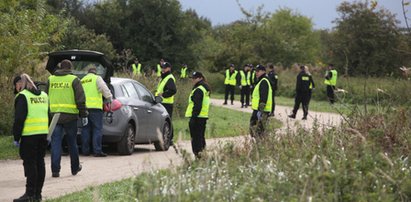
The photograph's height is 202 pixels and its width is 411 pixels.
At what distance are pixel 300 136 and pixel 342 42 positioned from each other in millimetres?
45429

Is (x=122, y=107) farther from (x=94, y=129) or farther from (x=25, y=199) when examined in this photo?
(x=25, y=199)

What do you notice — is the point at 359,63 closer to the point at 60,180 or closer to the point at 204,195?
the point at 60,180

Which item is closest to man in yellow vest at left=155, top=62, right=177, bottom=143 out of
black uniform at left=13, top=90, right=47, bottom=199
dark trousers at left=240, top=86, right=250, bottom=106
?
black uniform at left=13, top=90, right=47, bottom=199

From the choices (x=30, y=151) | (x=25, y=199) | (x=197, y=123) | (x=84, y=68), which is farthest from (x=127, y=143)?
(x=25, y=199)

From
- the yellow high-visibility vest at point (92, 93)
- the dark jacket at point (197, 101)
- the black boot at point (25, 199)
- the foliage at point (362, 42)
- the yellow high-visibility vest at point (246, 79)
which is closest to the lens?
the black boot at point (25, 199)

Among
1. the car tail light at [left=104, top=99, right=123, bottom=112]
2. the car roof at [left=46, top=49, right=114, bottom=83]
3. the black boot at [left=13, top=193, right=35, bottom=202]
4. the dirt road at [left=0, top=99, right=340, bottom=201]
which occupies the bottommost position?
the dirt road at [left=0, top=99, right=340, bottom=201]

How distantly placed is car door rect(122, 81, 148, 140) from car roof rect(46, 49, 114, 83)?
0.69m

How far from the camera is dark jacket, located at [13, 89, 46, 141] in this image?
35.9 feet

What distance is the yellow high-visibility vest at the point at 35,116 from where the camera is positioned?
11.0 metres

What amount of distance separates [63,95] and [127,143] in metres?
3.32

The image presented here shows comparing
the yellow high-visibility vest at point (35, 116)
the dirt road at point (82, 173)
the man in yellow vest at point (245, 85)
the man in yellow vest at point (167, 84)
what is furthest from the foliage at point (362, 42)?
the yellow high-visibility vest at point (35, 116)

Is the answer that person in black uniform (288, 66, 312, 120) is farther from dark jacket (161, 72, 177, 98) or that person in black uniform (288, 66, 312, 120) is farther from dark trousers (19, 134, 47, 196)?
dark trousers (19, 134, 47, 196)

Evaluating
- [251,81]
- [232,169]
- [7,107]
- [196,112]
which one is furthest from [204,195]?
[251,81]

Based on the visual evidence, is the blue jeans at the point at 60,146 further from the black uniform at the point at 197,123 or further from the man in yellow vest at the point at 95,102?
the black uniform at the point at 197,123
